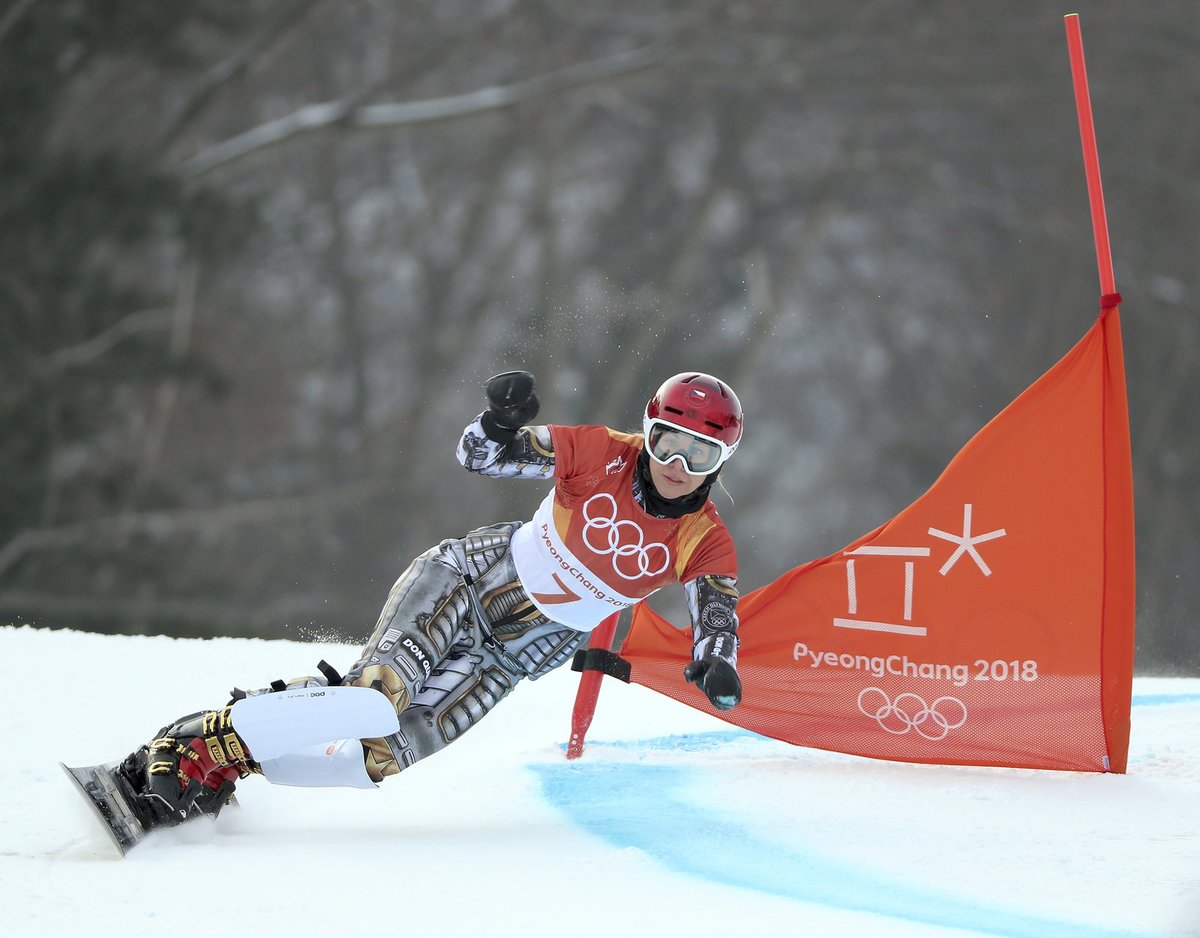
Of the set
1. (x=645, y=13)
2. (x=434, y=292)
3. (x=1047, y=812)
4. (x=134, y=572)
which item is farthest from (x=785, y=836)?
(x=645, y=13)

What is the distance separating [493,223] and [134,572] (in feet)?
21.4

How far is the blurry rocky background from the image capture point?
61.0 ft

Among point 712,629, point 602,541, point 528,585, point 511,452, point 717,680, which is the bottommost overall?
point 717,680

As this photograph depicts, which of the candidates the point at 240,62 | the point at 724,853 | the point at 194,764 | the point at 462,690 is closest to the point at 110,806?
the point at 194,764

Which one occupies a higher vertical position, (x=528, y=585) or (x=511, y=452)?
(x=511, y=452)

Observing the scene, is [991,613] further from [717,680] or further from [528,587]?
[528,587]

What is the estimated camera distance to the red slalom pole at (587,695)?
462cm

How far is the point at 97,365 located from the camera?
675 inches

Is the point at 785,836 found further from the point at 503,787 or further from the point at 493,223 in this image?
the point at 493,223

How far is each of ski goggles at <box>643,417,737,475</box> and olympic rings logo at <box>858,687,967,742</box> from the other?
1.03m

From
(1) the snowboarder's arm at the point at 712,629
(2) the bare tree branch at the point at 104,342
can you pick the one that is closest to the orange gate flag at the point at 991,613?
(1) the snowboarder's arm at the point at 712,629

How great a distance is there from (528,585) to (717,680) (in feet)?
1.94

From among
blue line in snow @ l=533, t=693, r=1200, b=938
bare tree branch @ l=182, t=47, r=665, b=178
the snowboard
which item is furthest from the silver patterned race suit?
bare tree branch @ l=182, t=47, r=665, b=178

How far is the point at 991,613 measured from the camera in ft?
14.3
